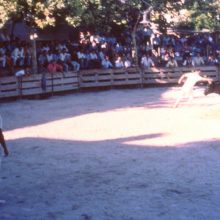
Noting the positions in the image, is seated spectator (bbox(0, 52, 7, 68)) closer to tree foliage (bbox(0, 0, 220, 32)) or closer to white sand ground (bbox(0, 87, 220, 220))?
tree foliage (bbox(0, 0, 220, 32))

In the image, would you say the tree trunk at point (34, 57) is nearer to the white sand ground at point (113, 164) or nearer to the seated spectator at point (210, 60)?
the white sand ground at point (113, 164)

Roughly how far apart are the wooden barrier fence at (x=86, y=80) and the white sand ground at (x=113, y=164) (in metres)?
4.75

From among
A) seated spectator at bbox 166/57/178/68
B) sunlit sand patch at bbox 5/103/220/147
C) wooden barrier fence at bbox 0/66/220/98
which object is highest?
seated spectator at bbox 166/57/178/68

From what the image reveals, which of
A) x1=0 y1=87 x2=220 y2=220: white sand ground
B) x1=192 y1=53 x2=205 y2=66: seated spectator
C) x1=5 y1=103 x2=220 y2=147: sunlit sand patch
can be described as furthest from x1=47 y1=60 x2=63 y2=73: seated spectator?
x1=192 y1=53 x2=205 y2=66: seated spectator

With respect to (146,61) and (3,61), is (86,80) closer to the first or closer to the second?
(3,61)

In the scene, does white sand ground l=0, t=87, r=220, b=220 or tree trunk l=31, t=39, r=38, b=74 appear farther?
tree trunk l=31, t=39, r=38, b=74

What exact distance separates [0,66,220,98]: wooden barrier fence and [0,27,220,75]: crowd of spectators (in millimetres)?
905

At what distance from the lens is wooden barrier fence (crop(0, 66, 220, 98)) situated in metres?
23.4

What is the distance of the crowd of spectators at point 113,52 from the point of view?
26.9 metres

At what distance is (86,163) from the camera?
10.5 metres

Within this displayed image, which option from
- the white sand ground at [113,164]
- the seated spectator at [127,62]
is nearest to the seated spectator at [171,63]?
the seated spectator at [127,62]

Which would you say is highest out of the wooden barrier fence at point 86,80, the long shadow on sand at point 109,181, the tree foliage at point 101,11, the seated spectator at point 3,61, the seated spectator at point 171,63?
the tree foliage at point 101,11

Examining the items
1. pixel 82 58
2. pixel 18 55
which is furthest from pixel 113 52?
pixel 18 55

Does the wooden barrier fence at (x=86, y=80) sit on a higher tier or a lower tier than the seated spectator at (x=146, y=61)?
lower
